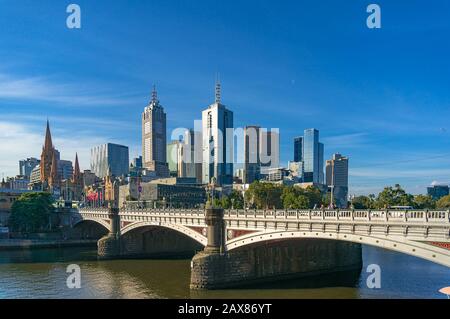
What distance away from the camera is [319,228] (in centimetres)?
3503

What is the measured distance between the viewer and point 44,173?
15512cm

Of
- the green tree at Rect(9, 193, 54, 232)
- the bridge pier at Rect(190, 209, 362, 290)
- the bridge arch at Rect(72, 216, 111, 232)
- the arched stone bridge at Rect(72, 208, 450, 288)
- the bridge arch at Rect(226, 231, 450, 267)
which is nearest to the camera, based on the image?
the bridge arch at Rect(226, 231, 450, 267)

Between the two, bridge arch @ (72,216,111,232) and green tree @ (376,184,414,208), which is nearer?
green tree @ (376,184,414,208)

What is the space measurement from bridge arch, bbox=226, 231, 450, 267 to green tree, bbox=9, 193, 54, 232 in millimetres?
68136

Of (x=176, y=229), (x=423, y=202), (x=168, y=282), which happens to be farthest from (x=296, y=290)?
(x=423, y=202)

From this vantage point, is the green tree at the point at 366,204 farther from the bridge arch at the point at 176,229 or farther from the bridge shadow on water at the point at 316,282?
Result: the bridge arch at the point at 176,229

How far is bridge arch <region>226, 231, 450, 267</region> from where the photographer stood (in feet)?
87.9

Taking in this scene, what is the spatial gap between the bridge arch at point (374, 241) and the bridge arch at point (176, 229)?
22.3ft

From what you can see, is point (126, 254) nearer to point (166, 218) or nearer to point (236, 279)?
point (166, 218)

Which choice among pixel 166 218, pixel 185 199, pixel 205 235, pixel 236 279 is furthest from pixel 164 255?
pixel 185 199

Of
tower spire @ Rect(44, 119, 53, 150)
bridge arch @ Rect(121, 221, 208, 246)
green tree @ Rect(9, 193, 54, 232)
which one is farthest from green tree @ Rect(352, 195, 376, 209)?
tower spire @ Rect(44, 119, 53, 150)

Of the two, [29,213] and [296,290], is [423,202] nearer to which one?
[296,290]

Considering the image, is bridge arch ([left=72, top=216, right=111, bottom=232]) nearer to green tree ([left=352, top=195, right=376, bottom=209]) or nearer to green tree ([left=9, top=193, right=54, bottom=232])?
green tree ([left=9, top=193, right=54, bottom=232])

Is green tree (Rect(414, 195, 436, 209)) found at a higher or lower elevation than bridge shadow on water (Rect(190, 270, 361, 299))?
higher
